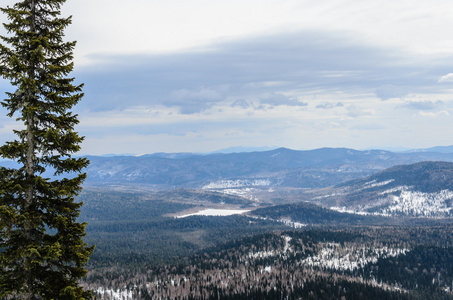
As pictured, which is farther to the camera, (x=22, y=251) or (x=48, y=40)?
(x=48, y=40)

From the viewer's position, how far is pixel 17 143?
28.8 meters

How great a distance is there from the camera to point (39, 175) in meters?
29.0

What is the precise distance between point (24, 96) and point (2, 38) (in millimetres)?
5311

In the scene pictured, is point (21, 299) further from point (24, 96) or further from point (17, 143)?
point (24, 96)

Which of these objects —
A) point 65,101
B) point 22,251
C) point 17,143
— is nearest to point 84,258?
point 22,251

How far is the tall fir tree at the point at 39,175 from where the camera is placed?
93.2 feet

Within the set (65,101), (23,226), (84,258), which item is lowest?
(84,258)

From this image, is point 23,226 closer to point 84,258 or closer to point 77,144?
point 84,258

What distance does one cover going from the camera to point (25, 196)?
97.0 feet

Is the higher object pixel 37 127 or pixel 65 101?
pixel 65 101

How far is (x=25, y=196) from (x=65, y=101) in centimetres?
893

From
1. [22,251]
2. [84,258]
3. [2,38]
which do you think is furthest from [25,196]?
[2,38]

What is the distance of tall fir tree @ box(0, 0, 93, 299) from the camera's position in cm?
2841

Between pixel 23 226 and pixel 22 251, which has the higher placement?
pixel 23 226
